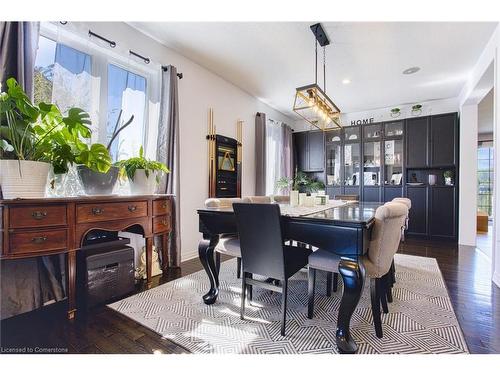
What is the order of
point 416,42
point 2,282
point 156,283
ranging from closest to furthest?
point 2,282 → point 156,283 → point 416,42

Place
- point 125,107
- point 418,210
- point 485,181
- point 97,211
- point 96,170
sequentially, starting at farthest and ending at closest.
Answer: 1. point 485,181
2. point 418,210
3. point 125,107
4. point 96,170
5. point 97,211

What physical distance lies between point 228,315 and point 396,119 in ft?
17.0

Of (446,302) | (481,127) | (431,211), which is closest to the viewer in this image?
(446,302)

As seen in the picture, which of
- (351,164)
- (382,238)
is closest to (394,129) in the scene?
(351,164)

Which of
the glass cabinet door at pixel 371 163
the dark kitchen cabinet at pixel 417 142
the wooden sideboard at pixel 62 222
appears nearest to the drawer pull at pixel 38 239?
the wooden sideboard at pixel 62 222

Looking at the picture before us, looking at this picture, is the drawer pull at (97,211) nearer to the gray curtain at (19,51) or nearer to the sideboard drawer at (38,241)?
the sideboard drawer at (38,241)

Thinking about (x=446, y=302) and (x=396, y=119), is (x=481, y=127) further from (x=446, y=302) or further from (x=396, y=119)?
(x=446, y=302)

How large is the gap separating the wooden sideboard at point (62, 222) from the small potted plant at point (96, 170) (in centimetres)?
21

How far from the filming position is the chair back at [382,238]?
4.96 feet

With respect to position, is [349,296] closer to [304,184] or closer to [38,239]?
[38,239]

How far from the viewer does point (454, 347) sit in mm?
1450

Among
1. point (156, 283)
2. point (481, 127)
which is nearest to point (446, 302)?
point (156, 283)

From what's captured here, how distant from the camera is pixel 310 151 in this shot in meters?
5.97

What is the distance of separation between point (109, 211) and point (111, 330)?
87 centimetres
